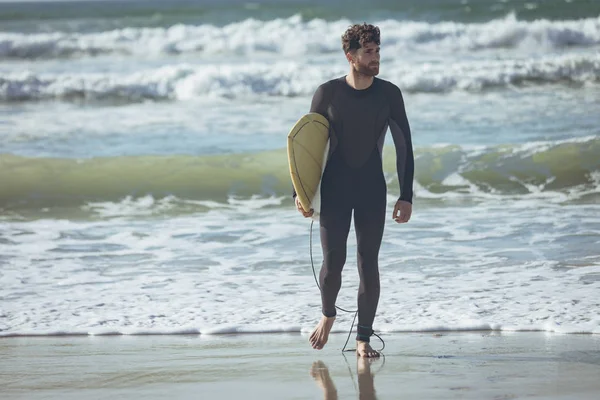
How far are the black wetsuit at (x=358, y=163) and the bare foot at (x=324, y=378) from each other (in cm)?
39

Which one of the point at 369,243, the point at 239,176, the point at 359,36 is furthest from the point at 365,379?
the point at 239,176

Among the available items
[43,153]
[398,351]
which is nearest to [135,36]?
[43,153]

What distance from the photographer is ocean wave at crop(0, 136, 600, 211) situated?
11180 millimetres

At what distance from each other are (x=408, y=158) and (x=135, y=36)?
17.3 m

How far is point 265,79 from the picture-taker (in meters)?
17.6

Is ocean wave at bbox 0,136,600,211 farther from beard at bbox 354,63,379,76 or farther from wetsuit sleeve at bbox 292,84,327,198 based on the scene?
beard at bbox 354,63,379,76

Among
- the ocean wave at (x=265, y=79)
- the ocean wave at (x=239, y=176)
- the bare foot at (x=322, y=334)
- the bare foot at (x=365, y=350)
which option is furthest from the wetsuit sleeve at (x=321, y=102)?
the ocean wave at (x=265, y=79)

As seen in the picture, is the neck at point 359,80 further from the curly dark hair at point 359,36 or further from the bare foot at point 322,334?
the bare foot at point 322,334

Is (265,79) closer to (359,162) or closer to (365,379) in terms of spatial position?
(359,162)

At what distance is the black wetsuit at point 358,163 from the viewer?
421cm

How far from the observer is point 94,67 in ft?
62.5

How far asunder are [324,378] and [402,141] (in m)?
1.04

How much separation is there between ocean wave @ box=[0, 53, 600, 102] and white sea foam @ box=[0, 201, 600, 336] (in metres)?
7.75

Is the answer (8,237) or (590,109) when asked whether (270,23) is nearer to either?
(590,109)
